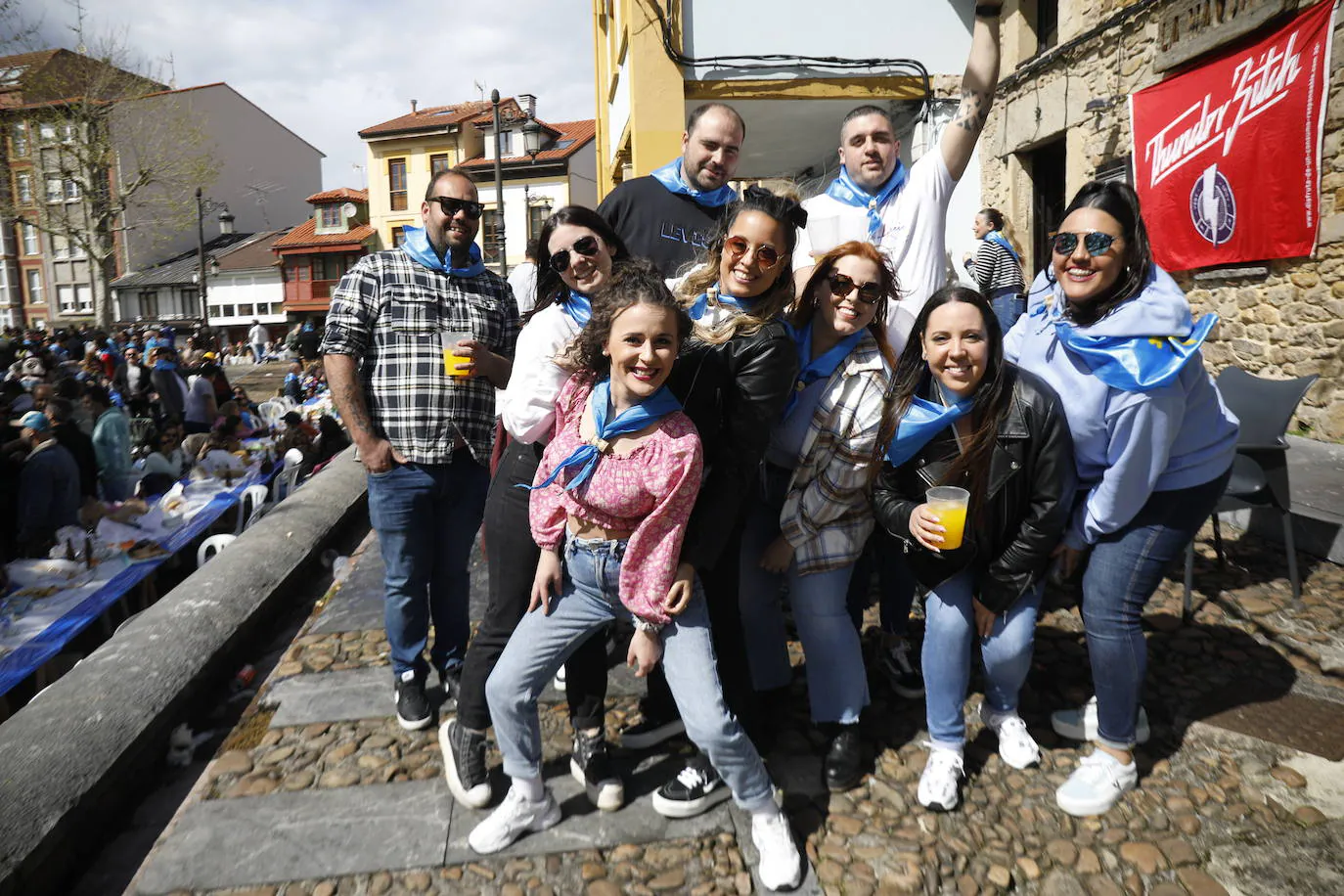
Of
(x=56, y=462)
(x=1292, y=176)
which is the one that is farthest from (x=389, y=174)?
(x=1292, y=176)

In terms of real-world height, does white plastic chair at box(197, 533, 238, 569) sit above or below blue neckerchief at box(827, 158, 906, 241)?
below

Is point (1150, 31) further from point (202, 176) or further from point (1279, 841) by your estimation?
point (202, 176)

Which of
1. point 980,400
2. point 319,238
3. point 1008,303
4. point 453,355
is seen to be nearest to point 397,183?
point 319,238

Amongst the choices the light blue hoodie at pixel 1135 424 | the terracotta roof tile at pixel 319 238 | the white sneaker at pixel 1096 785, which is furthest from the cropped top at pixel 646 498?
the terracotta roof tile at pixel 319 238

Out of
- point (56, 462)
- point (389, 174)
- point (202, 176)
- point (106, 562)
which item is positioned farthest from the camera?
point (389, 174)

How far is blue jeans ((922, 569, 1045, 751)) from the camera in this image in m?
2.50

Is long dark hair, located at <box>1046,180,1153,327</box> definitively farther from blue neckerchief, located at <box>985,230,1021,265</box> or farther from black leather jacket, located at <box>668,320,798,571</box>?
blue neckerchief, located at <box>985,230,1021,265</box>

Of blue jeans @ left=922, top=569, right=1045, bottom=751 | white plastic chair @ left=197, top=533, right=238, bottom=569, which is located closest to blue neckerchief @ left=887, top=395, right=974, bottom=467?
blue jeans @ left=922, top=569, right=1045, bottom=751

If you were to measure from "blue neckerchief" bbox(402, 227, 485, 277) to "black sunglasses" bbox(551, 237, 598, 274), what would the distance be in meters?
0.72

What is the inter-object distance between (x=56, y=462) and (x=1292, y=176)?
32.3 feet

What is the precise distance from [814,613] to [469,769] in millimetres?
1203

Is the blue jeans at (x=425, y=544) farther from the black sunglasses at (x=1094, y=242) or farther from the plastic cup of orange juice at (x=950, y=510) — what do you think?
the black sunglasses at (x=1094, y=242)

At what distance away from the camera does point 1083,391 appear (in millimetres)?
2299

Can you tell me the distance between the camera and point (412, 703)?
3027mm
